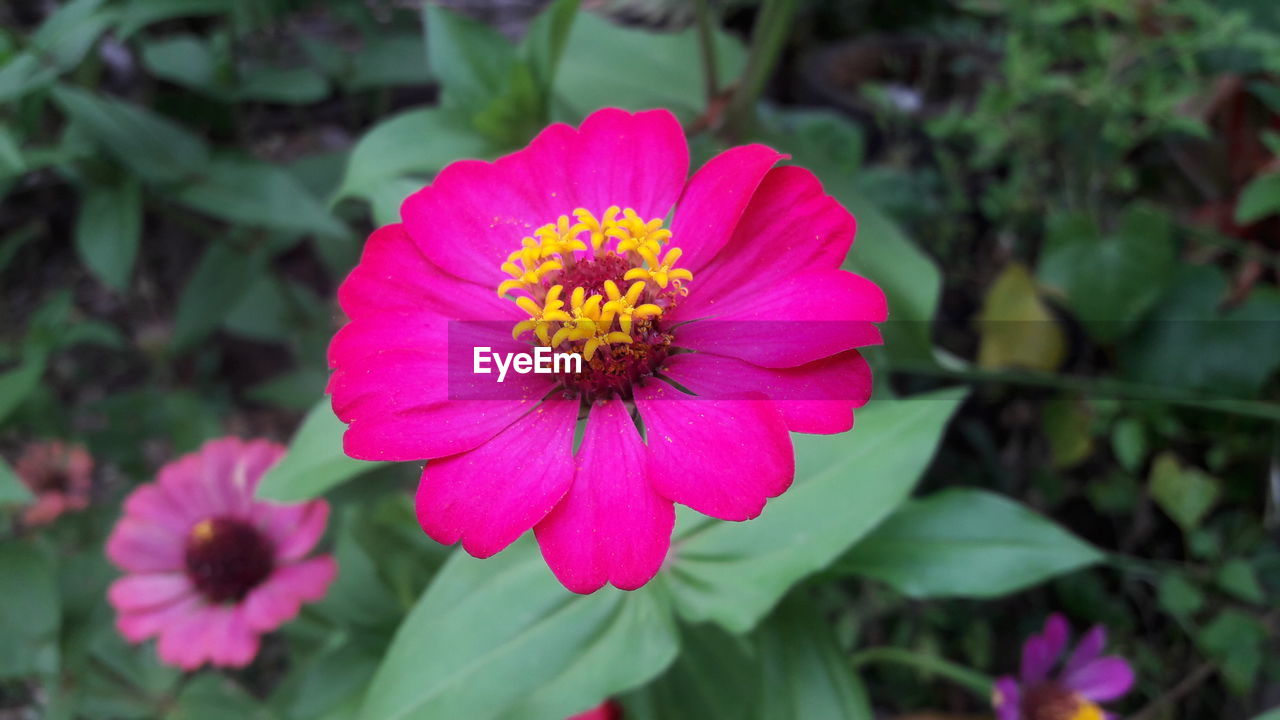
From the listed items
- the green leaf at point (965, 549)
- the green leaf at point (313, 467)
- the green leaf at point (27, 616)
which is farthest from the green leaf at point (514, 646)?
the green leaf at point (27, 616)

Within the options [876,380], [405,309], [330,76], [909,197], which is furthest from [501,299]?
[330,76]

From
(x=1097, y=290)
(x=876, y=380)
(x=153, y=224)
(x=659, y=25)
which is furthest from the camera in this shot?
(x=659, y=25)

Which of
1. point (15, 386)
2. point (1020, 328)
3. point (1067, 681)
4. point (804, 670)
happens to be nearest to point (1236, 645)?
point (1067, 681)

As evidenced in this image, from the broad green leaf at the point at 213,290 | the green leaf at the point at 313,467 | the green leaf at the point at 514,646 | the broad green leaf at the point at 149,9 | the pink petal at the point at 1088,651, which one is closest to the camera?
the green leaf at the point at 514,646

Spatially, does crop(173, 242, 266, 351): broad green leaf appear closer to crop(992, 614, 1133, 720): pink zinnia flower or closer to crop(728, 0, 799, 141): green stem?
crop(728, 0, 799, 141): green stem

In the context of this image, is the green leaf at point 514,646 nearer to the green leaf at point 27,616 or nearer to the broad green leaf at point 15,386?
the green leaf at point 27,616

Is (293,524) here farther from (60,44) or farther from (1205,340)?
(1205,340)

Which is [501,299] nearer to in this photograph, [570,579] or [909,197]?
[570,579]

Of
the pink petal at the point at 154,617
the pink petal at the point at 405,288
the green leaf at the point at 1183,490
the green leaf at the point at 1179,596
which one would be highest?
the pink petal at the point at 405,288
